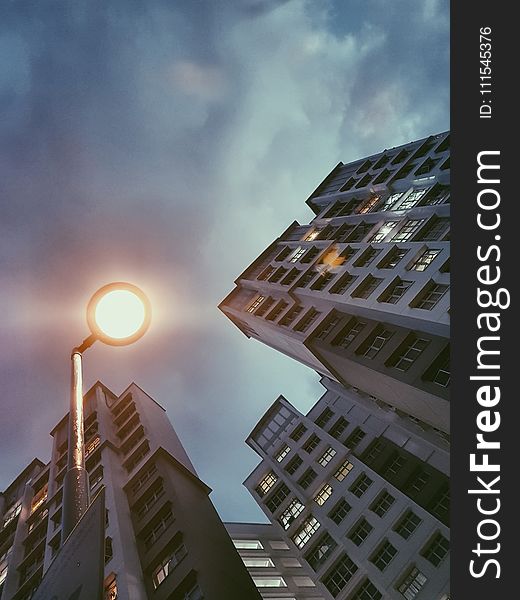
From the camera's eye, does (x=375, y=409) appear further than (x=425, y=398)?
Yes

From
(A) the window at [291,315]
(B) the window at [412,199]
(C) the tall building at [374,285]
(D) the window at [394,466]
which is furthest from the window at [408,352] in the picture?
(D) the window at [394,466]

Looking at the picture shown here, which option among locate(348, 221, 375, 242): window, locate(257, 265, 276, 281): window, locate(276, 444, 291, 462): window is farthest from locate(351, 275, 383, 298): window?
locate(276, 444, 291, 462): window

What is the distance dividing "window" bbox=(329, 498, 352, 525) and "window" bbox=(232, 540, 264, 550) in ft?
83.5

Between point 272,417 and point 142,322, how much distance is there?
176 feet

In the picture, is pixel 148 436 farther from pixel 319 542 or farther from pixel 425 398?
pixel 425 398

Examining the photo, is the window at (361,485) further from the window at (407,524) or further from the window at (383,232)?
the window at (383,232)

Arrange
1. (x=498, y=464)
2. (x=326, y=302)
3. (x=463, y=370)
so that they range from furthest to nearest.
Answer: (x=326, y=302) < (x=463, y=370) < (x=498, y=464)

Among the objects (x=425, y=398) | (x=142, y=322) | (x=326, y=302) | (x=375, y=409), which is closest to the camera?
(x=142, y=322)

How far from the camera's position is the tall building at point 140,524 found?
21.9 meters

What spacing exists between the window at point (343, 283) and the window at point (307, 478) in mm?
20915

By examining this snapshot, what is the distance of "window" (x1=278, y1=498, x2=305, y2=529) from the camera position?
41037 mm

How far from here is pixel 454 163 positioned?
17391 millimetres

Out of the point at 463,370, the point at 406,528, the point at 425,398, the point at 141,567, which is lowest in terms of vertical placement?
the point at 141,567

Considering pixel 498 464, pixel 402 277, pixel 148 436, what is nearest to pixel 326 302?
pixel 402 277
